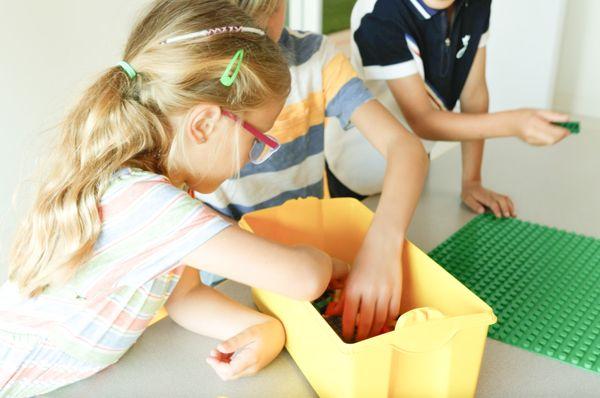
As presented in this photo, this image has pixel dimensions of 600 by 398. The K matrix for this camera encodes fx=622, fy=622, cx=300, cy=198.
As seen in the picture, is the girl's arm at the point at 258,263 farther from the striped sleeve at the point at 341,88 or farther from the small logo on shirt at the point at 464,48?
the small logo on shirt at the point at 464,48

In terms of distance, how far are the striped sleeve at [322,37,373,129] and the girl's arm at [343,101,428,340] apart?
12 cm

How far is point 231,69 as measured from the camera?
697 millimetres

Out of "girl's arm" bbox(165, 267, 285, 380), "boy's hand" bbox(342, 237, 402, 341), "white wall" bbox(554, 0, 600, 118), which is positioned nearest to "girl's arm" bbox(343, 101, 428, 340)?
"boy's hand" bbox(342, 237, 402, 341)

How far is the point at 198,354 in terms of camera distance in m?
0.73

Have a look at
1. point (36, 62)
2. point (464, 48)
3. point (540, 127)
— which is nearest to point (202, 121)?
point (540, 127)

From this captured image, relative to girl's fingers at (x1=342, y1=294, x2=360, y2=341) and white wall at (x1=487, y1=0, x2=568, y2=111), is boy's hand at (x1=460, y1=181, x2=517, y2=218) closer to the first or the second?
girl's fingers at (x1=342, y1=294, x2=360, y2=341)

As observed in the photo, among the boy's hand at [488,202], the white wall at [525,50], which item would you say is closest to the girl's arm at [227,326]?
the boy's hand at [488,202]

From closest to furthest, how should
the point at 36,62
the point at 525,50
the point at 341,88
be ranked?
the point at 341,88
the point at 36,62
the point at 525,50

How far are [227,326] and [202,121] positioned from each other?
0.25 meters

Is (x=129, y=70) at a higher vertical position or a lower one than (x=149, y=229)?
higher

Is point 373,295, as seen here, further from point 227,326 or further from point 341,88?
point 341,88

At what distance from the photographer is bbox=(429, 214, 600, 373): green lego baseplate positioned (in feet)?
2.43

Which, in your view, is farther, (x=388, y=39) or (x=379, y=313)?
(x=388, y=39)

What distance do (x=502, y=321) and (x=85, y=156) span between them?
54 centimetres
